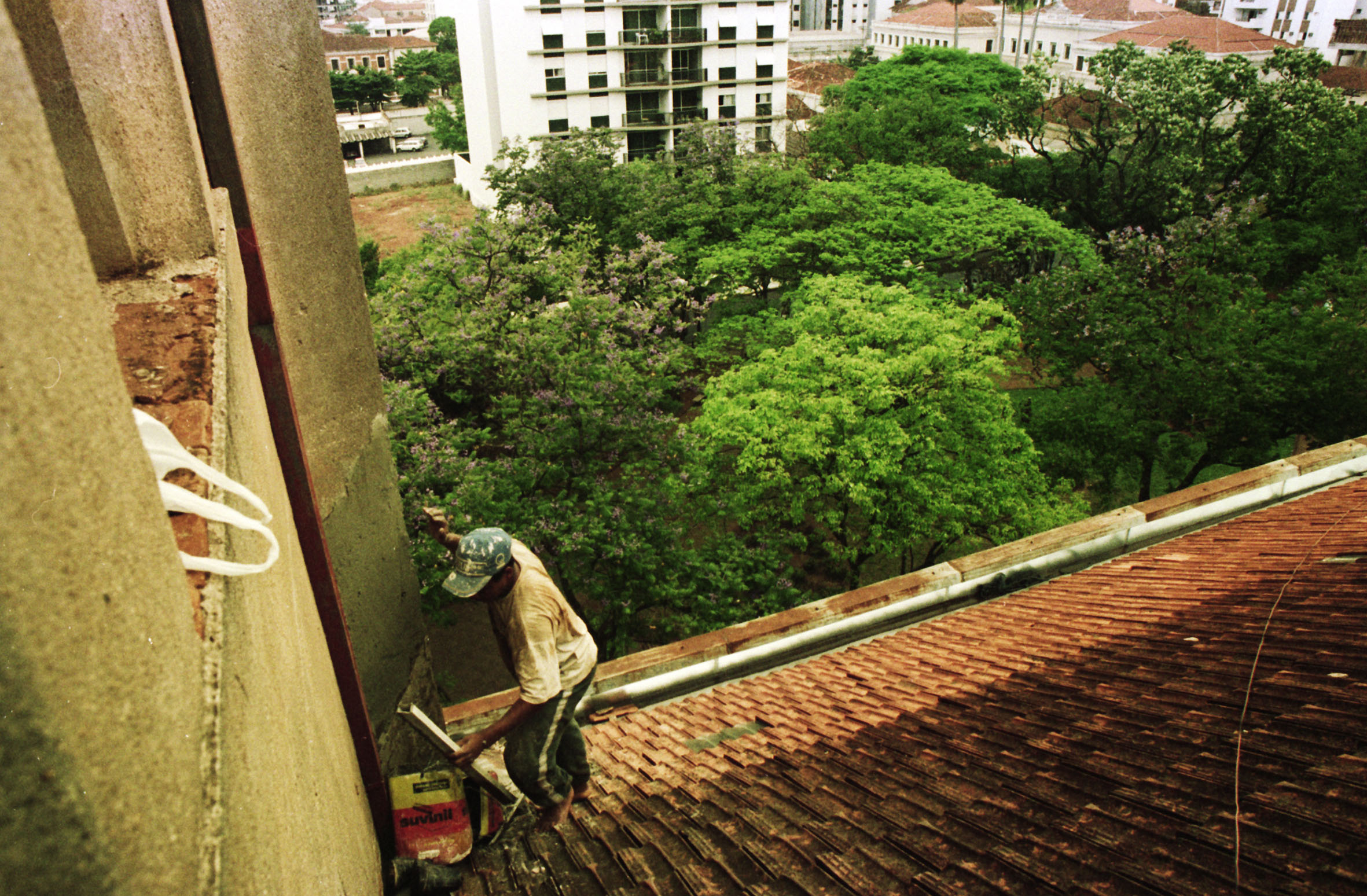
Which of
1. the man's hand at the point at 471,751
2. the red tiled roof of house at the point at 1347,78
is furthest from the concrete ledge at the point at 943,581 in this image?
the red tiled roof of house at the point at 1347,78

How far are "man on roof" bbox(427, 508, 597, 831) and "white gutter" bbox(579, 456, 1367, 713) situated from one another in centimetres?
163

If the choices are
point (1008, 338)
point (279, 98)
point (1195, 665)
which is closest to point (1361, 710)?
point (1195, 665)

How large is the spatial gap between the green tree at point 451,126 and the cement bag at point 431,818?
57.6m

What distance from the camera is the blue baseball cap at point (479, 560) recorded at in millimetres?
3775

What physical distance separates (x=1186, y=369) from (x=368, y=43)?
3677 inches

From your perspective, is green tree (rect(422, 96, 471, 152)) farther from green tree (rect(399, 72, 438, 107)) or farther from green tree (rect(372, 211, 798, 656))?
green tree (rect(372, 211, 798, 656))

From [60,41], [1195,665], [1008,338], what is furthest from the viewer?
[1008,338]

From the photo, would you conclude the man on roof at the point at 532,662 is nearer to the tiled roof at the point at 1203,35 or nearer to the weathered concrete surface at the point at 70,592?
the weathered concrete surface at the point at 70,592

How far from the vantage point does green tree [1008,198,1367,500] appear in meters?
16.6

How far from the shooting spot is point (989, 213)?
68.6ft

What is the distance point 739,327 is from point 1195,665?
15055mm

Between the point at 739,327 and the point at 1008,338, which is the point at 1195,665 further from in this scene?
the point at 739,327

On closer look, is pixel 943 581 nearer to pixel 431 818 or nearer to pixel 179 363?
pixel 431 818

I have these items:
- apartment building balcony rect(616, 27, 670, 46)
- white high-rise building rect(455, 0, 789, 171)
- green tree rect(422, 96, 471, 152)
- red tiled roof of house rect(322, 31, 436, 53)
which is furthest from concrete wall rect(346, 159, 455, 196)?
red tiled roof of house rect(322, 31, 436, 53)
